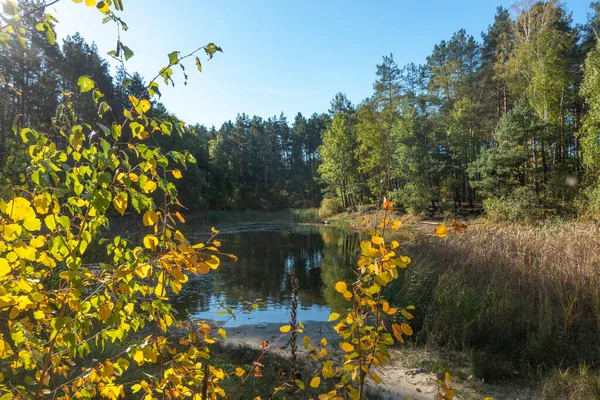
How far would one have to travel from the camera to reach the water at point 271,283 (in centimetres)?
784

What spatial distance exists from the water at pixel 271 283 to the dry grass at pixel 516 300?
8.23 ft

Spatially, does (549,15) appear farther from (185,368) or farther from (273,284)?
(185,368)

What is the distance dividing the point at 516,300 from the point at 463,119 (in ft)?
72.7

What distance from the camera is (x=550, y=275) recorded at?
5535mm

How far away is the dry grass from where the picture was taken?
4.42 metres

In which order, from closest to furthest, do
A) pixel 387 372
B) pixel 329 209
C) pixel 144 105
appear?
pixel 144 105 → pixel 387 372 → pixel 329 209

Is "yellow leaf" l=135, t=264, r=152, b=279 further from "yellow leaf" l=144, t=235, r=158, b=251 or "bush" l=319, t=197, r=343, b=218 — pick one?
"bush" l=319, t=197, r=343, b=218

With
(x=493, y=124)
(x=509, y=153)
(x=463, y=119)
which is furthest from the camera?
(x=493, y=124)

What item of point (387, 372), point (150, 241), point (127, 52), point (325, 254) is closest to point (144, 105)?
point (127, 52)

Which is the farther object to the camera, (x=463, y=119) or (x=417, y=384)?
(x=463, y=119)

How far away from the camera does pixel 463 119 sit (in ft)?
80.5

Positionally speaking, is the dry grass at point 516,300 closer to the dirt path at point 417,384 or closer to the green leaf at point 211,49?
the dirt path at point 417,384

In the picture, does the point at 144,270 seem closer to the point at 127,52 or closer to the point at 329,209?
the point at 127,52

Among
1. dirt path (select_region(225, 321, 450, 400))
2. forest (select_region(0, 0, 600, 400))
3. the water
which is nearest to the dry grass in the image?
forest (select_region(0, 0, 600, 400))
